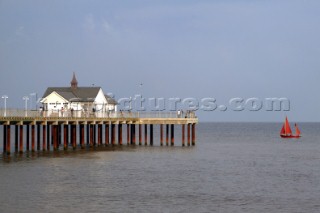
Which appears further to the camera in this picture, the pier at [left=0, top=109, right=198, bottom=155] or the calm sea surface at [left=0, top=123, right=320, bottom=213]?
the pier at [left=0, top=109, right=198, bottom=155]

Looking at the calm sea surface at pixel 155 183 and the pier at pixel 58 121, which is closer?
the calm sea surface at pixel 155 183

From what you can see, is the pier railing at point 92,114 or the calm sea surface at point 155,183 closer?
the calm sea surface at point 155,183

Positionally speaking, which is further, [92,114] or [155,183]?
[92,114]

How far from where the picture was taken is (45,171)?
165 feet

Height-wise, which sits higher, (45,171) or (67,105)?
(67,105)

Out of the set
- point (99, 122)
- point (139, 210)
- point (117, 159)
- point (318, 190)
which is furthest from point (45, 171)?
point (99, 122)

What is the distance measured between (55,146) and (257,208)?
123ft

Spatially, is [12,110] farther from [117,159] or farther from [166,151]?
[166,151]

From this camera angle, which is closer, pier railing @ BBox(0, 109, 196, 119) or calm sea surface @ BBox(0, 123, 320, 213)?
calm sea surface @ BBox(0, 123, 320, 213)

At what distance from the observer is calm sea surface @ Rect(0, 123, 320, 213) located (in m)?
36.6

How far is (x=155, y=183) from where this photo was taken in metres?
45.2

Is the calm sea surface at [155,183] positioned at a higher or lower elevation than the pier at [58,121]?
lower

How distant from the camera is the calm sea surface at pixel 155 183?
1442 inches

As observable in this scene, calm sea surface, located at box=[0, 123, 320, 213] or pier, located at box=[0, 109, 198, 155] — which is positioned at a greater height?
pier, located at box=[0, 109, 198, 155]
